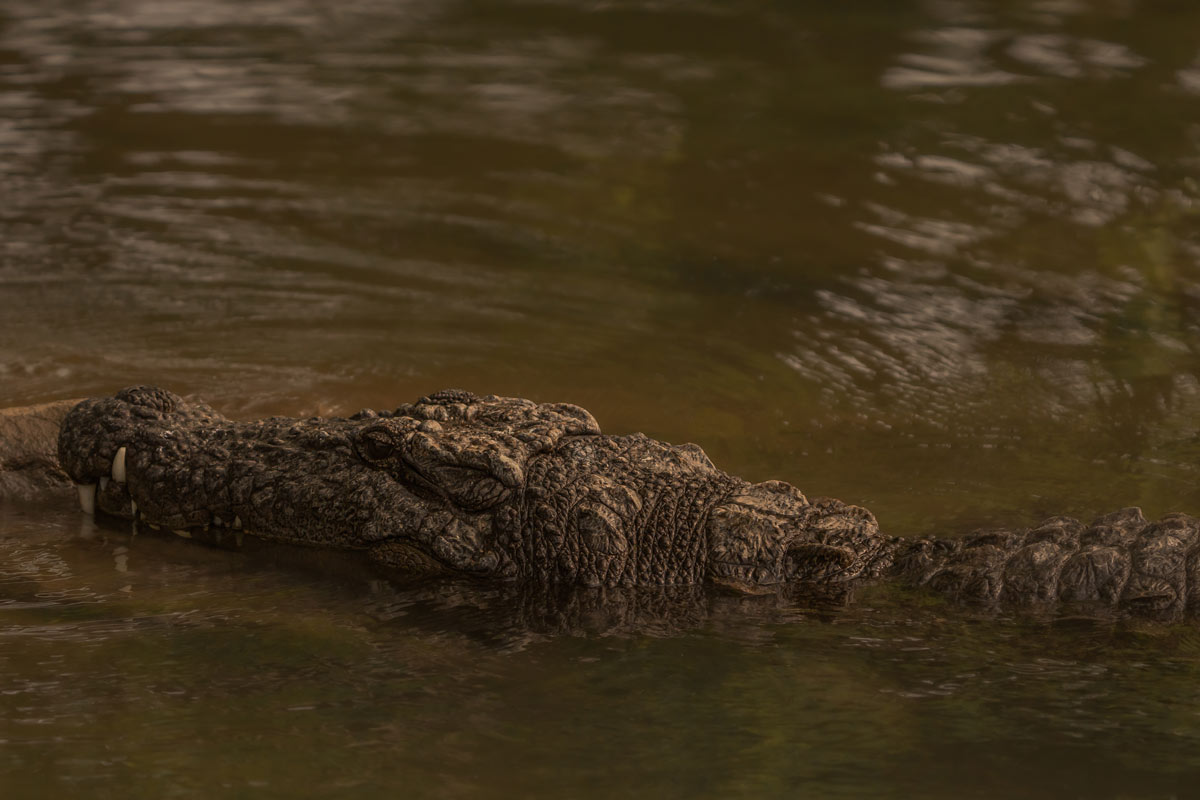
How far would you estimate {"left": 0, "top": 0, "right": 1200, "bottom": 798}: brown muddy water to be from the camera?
4477 millimetres

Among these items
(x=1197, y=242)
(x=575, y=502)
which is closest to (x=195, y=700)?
(x=575, y=502)

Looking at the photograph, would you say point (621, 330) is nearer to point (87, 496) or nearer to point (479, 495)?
point (479, 495)

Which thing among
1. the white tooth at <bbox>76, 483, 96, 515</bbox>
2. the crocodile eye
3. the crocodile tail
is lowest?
the white tooth at <bbox>76, 483, 96, 515</bbox>

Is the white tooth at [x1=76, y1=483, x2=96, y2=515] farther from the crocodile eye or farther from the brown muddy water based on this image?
the crocodile eye

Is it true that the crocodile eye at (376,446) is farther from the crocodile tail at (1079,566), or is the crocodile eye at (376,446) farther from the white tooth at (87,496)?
the crocodile tail at (1079,566)

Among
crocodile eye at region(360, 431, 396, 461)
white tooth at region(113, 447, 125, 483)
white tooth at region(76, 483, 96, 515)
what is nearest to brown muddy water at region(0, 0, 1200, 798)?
white tooth at region(76, 483, 96, 515)

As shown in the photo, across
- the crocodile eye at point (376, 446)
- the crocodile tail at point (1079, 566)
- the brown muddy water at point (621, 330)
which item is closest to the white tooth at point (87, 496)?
the brown muddy water at point (621, 330)

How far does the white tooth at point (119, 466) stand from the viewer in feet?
20.5

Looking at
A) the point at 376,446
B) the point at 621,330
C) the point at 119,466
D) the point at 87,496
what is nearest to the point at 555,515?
the point at 376,446

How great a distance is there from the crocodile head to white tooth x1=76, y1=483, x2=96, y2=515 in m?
0.13

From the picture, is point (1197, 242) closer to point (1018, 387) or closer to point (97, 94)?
point (1018, 387)

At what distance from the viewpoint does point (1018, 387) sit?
803 cm

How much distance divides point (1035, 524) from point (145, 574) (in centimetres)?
370

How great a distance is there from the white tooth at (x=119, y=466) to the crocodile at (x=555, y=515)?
13 millimetres
